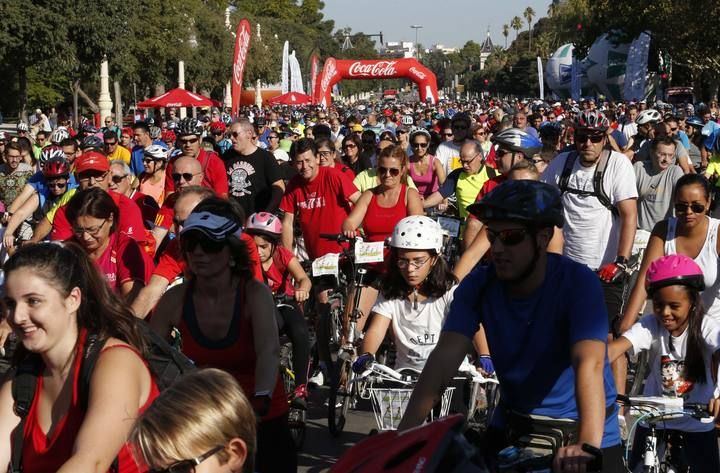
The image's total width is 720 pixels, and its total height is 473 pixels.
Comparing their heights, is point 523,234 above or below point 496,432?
above

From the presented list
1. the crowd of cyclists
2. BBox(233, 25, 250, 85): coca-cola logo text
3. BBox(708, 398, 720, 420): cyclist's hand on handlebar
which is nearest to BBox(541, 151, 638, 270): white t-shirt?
the crowd of cyclists

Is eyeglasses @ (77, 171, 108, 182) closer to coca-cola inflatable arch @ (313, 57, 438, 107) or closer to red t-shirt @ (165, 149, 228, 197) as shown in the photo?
red t-shirt @ (165, 149, 228, 197)

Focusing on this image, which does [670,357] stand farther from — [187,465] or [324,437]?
[324,437]

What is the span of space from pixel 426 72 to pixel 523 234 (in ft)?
190

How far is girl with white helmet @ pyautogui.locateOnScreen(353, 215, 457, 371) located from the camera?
6500mm

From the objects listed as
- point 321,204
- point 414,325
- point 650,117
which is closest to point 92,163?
point 321,204

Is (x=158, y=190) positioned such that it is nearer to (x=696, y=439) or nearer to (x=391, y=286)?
(x=391, y=286)

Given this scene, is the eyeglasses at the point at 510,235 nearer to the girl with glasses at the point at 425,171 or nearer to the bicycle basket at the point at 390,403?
the bicycle basket at the point at 390,403

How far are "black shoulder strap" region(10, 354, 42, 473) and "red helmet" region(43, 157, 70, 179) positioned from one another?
22.9ft

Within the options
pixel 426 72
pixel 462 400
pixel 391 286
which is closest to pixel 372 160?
pixel 391 286

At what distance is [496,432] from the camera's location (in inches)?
158

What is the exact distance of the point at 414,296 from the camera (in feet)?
21.4

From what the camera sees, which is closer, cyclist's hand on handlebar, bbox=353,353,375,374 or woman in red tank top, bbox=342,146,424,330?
→ cyclist's hand on handlebar, bbox=353,353,375,374

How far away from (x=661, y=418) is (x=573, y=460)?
141 cm
